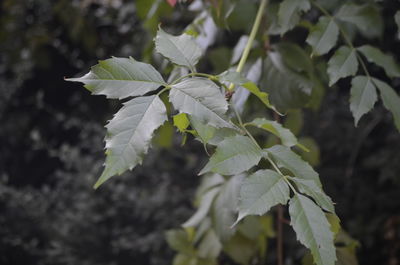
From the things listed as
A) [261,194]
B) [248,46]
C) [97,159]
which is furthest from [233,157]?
[97,159]

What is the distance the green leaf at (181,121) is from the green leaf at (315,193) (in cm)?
17

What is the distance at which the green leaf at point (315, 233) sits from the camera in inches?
22.4

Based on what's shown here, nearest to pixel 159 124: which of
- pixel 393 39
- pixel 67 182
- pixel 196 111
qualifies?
pixel 196 111

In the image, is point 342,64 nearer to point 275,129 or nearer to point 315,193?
point 275,129

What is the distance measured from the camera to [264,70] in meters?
1.09

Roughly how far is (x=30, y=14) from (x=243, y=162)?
231 centimetres

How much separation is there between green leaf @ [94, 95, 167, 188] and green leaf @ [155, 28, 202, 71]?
0.11 meters

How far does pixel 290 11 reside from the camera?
3.01 ft

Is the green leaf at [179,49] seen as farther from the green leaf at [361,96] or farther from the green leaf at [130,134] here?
the green leaf at [361,96]

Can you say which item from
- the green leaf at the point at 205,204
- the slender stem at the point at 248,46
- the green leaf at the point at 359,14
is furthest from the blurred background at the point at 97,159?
the green leaf at the point at 359,14

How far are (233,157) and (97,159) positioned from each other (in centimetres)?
190

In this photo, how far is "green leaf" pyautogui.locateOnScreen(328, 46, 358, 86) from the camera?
85 centimetres

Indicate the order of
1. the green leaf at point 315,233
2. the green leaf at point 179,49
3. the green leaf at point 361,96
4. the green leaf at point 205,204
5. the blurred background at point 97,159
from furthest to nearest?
the blurred background at point 97,159, the green leaf at point 205,204, the green leaf at point 361,96, the green leaf at point 179,49, the green leaf at point 315,233

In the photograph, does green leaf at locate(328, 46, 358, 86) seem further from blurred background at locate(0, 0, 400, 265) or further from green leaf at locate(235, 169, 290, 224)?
blurred background at locate(0, 0, 400, 265)
